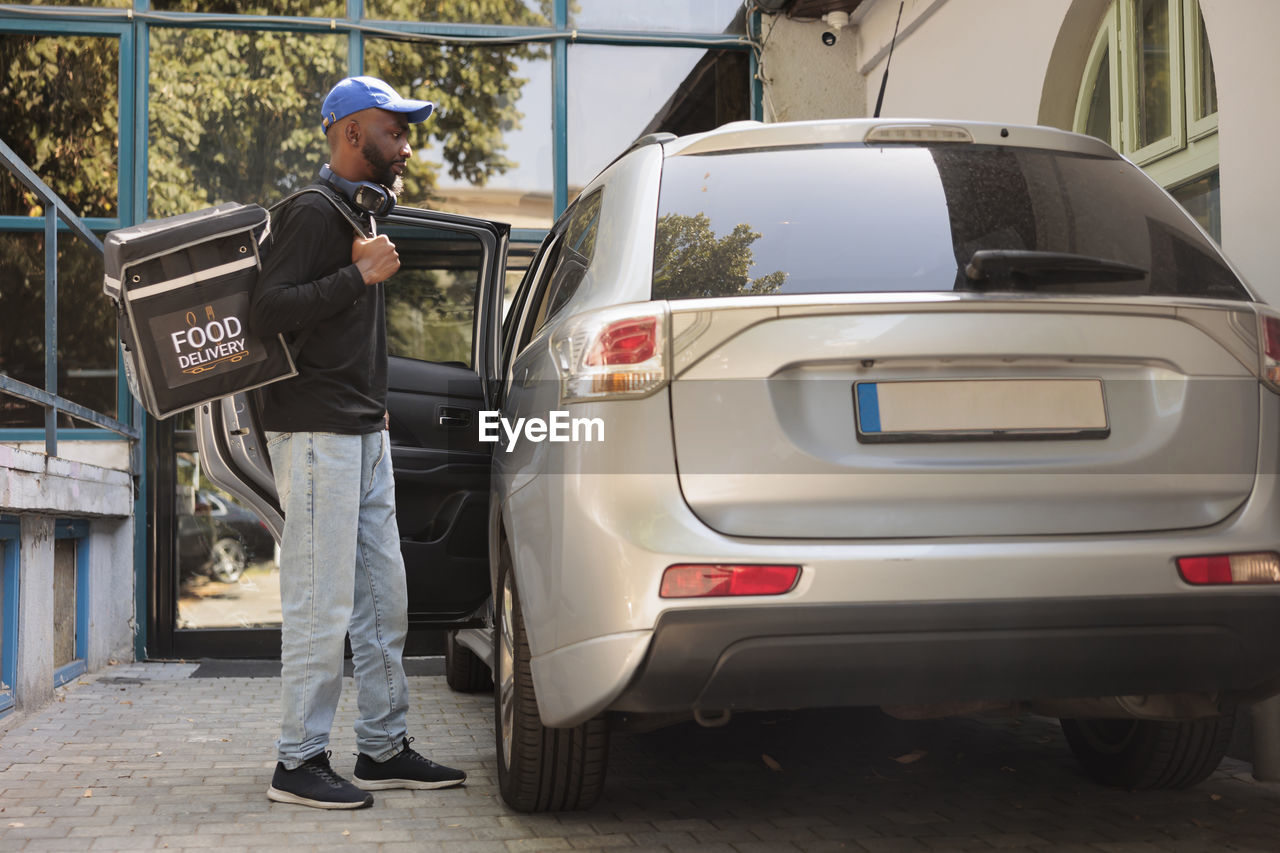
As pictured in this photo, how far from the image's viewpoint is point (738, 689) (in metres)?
2.70

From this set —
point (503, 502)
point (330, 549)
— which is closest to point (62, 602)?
point (330, 549)

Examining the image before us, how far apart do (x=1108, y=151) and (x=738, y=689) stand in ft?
5.57

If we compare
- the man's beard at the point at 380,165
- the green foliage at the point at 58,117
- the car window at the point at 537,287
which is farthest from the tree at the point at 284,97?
the man's beard at the point at 380,165

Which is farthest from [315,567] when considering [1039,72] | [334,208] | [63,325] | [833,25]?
[833,25]

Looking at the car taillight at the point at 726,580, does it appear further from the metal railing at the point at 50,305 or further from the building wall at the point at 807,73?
the building wall at the point at 807,73

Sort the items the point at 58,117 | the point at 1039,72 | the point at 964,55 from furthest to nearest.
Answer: the point at 58,117, the point at 964,55, the point at 1039,72

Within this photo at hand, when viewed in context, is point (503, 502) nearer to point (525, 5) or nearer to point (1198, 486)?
point (1198, 486)

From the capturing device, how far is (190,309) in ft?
11.9

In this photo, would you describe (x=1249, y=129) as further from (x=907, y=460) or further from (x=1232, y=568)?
(x=907, y=460)

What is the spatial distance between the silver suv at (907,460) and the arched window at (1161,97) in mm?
2436

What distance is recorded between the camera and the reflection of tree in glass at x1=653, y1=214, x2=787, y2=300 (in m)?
2.84

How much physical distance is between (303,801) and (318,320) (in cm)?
143

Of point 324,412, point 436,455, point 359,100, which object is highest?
point 359,100

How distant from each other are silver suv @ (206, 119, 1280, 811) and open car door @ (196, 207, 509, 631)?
1.63 m
